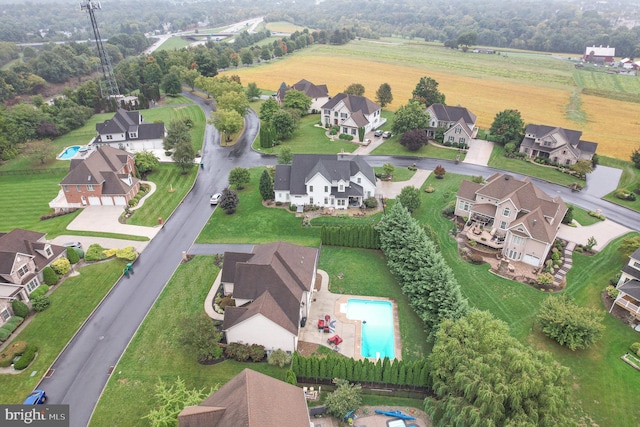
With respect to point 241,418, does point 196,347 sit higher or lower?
lower

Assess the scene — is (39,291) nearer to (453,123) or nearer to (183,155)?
(183,155)

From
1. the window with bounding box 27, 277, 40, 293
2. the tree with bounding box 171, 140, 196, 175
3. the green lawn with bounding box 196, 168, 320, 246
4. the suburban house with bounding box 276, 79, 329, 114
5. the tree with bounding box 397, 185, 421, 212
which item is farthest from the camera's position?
the suburban house with bounding box 276, 79, 329, 114

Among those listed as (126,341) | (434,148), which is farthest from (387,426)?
(434,148)

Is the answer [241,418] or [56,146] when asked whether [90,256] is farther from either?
[56,146]

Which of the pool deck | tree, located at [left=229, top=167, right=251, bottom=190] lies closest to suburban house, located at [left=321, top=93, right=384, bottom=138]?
tree, located at [left=229, top=167, right=251, bottom=190]

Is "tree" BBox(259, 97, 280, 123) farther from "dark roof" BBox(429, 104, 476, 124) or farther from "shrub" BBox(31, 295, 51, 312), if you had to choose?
"shrub" BBox(31, 295, 51, 312)

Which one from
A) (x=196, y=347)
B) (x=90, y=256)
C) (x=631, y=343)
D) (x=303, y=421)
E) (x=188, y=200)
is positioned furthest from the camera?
(x=188, y=200)

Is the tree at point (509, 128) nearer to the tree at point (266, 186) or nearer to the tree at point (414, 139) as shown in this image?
the tree at point (414, 139)
